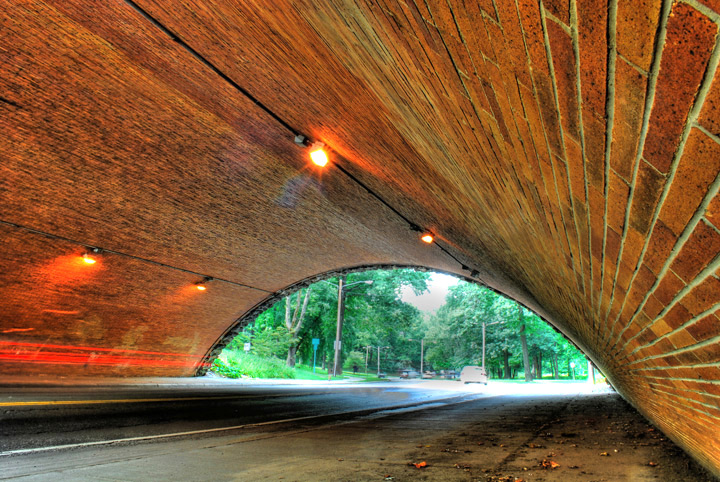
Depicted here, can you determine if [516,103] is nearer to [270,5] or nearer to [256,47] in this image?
[270,5]

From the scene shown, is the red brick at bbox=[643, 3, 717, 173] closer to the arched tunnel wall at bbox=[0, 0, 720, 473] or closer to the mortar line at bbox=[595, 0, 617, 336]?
the arched tunnel wall at bbox=[0, 0, 720, 473]

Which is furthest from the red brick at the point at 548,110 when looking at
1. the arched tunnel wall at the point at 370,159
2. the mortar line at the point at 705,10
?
the mortar line at the point at 705,10

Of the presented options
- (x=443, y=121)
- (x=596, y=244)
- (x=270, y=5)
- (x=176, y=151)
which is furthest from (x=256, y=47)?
(x=596, y=244)

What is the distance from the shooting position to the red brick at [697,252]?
1184 mm

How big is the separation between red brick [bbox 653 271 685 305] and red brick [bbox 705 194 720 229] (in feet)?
1.75

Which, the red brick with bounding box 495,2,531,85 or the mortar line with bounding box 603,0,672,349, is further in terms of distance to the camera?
the red brick with bounding box 495,2,531,85

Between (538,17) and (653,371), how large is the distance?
11.9 ft

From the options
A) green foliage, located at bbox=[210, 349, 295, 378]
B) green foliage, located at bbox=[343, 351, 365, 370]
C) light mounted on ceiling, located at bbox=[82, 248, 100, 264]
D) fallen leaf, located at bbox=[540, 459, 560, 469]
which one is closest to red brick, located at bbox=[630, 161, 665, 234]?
fallen leaf, located at bbox=[540, 459, 560, 469]

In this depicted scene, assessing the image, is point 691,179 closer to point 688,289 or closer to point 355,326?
point 688,289

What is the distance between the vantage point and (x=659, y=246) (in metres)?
1.51

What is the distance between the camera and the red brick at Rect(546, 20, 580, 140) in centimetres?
109

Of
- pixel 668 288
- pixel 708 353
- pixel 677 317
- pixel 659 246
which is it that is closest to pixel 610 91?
pixel 659 246

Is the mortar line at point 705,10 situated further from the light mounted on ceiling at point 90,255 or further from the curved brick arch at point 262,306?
the curved brick arch at point 262,306

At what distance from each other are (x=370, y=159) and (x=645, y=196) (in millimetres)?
5034
